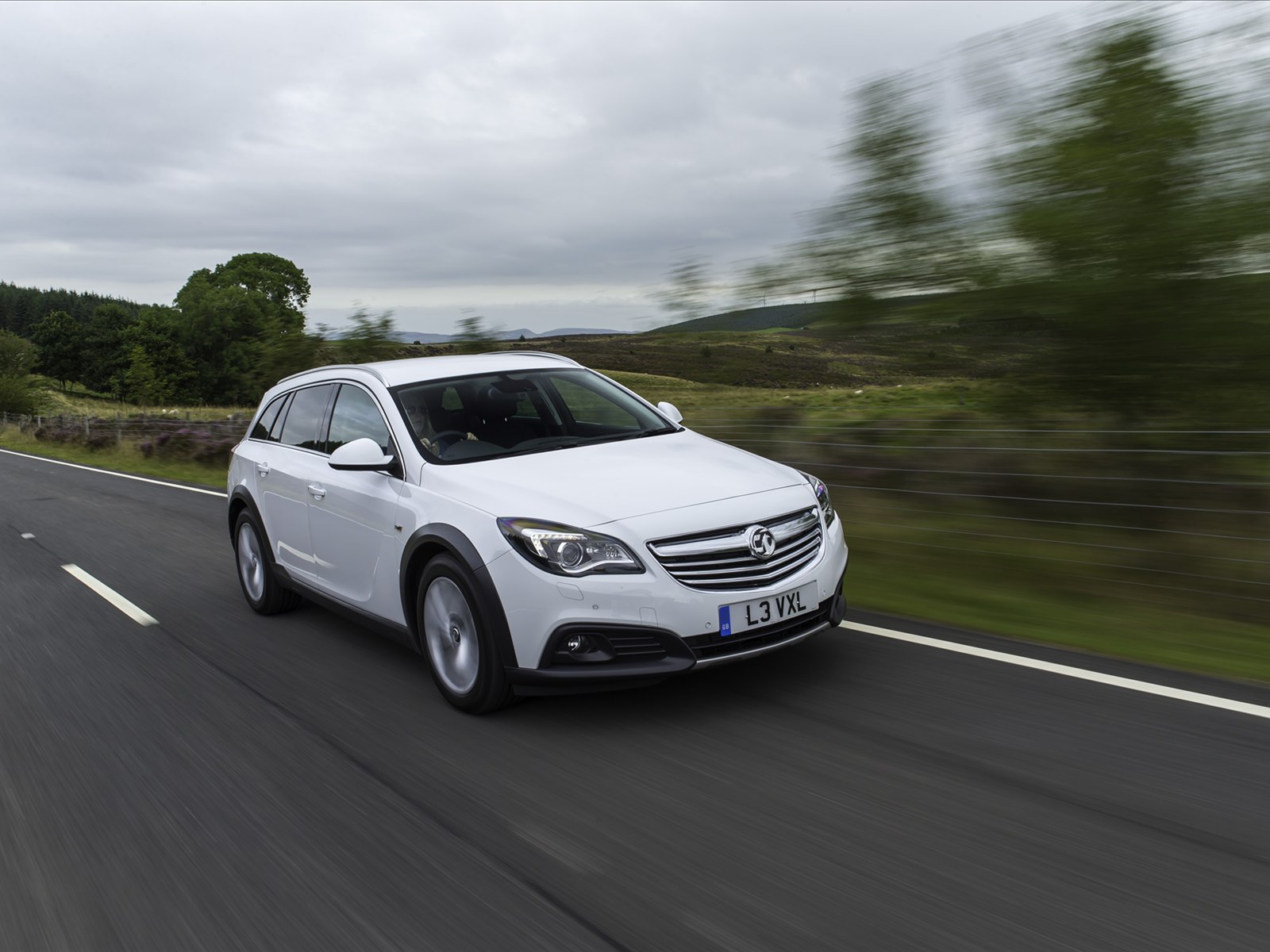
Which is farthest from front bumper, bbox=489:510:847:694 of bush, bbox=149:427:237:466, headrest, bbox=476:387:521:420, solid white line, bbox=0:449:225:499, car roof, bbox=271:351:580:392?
bush, bbox=149:427:237:466

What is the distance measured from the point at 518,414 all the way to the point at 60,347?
115 metres

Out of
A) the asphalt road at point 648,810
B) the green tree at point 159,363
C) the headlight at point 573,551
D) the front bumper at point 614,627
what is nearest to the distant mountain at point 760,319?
the asphalt road at point 648,810

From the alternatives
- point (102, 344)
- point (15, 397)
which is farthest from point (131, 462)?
point (102, 344)

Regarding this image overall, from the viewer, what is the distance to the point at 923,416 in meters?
8.18

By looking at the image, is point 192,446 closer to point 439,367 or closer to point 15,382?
point 439,367

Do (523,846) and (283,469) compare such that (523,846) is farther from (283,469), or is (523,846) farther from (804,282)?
(804,282)

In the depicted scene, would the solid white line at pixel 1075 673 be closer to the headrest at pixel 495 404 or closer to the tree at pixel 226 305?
the headrest at pixel 495 404

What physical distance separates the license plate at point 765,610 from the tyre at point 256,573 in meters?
3.50

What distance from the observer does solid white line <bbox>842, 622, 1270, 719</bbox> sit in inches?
170

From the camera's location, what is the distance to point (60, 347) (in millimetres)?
104688

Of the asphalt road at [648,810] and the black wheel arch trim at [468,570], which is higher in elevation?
the black wheel arch trim at [468,570]

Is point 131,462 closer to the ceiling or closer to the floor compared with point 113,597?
closer to the floor

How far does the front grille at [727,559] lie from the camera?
165 inches

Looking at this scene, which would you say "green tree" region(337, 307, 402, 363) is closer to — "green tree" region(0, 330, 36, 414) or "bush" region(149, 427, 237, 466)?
"bush" region(149, 427, 237, 466)
